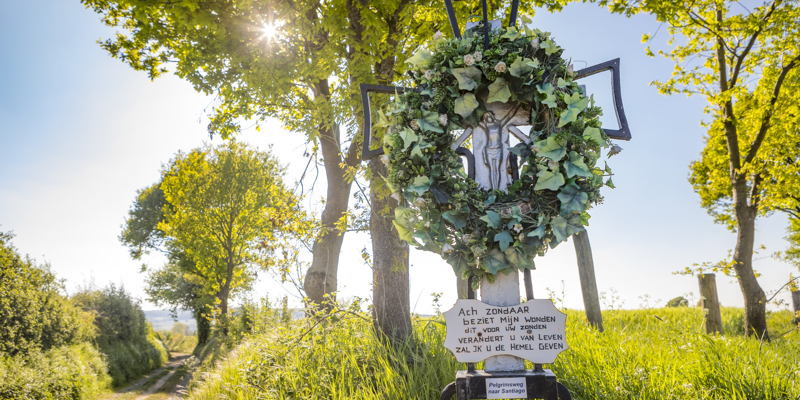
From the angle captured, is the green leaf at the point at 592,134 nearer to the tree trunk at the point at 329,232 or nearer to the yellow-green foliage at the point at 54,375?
the tree trunk at the point at 329,232

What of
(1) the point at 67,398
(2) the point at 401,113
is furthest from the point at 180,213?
(2) the point at 401,113

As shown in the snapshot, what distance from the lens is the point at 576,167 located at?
246cm

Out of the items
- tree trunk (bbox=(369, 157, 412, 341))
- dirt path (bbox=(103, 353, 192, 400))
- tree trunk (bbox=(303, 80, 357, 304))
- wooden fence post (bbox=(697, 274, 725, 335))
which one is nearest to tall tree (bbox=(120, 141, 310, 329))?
dirt path (bbox=(103, 353, 192, 400))

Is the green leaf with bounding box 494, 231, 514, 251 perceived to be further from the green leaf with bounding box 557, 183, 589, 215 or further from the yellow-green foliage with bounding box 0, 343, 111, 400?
the yellow-green foliage with bounding box 0, 343, 111, 400

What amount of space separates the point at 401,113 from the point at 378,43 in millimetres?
2665

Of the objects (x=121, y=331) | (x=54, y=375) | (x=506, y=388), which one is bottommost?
(x=54, y=375)

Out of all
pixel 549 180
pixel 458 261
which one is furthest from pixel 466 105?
pixel 458 261

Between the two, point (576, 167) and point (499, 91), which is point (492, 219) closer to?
point (576, 167)

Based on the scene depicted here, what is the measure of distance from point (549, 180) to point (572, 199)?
0.60ft

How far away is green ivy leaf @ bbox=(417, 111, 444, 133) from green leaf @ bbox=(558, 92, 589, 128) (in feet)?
2.40

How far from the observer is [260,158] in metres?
18.2

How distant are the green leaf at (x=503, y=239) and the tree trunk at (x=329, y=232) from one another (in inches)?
193

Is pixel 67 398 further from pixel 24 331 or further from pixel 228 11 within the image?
pixel 228 11

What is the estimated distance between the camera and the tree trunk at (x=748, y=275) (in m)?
8.31
